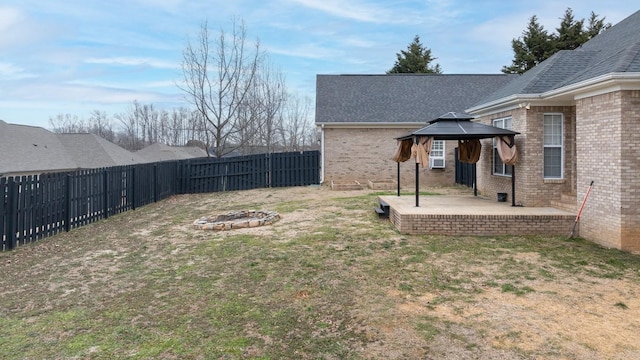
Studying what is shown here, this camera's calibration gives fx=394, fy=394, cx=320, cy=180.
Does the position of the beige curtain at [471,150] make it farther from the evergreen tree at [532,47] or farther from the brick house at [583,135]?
the evergreen tree at [532,47]

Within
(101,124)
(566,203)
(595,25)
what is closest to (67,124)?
(101,124)

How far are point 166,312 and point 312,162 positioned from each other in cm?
1520

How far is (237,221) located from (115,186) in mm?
4848

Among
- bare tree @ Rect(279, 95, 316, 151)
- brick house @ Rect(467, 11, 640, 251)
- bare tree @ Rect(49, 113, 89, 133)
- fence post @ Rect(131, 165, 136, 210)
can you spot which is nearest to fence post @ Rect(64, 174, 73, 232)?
fence post @ Rect(131, 165, 136, 210)

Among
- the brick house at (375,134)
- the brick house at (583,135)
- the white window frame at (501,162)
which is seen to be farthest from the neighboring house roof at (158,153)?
the brick house at (583,135)

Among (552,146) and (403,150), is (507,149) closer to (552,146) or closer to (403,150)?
(552,146)

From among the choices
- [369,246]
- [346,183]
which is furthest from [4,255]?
[346,183]

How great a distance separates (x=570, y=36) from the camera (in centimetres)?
2909

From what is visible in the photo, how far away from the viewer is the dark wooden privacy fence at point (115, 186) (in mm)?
8094

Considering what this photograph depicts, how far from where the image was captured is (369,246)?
7566 mm

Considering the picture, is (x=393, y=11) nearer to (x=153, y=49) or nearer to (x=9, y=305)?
(x=153, y=49)

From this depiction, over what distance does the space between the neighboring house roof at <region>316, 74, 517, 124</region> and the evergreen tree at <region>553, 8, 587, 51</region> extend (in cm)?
1054

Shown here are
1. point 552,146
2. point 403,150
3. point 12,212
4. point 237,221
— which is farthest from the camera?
point 403,150

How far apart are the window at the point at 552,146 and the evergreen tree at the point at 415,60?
26.9 meters
